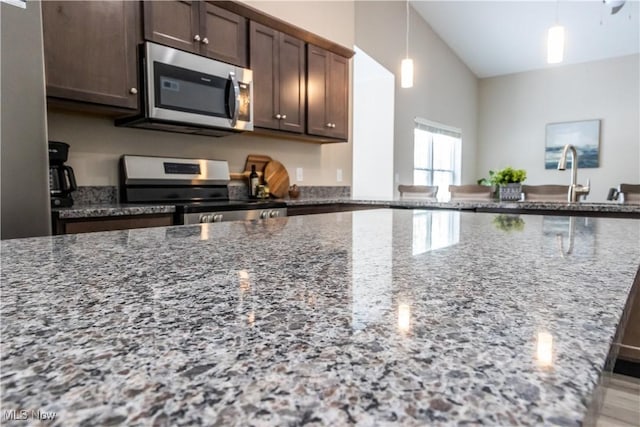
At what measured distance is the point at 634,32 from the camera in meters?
5.43

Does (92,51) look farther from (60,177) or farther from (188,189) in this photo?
(188,189)

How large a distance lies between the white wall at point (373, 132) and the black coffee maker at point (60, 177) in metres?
3.34

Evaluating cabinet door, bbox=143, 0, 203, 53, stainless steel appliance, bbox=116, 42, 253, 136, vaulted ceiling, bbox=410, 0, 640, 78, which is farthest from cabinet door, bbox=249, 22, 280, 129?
vaulted ceiling, bbox=410, 0, 640, 78

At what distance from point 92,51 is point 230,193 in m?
1.31

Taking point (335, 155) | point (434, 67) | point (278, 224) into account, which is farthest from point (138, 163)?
point (434, 67)

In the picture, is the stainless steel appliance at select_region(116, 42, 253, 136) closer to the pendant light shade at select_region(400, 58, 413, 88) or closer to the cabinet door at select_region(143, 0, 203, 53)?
the cabinet door at select_region(143, 0, 203, 53)

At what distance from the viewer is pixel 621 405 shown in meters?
0.68

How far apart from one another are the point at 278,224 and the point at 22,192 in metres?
1.13

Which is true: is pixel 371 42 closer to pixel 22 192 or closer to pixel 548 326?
pixel 22 192

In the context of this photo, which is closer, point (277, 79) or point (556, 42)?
point (556, 42)

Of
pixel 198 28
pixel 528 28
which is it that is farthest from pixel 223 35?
pixel 528 28

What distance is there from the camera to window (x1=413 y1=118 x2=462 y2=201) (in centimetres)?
573

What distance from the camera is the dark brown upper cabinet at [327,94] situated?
328 cm

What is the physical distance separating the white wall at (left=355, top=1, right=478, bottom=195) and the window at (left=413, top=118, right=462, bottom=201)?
15 centimetres
